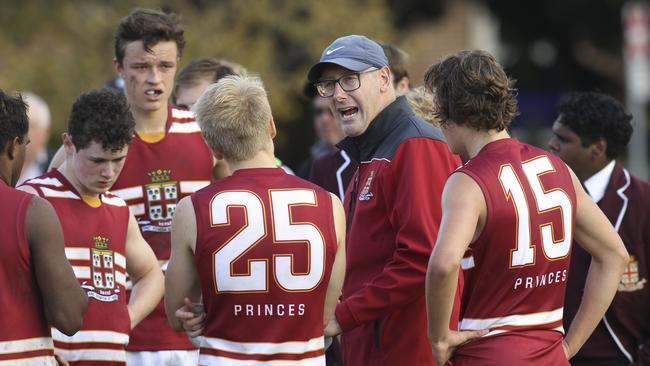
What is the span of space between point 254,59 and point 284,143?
11.9 ft

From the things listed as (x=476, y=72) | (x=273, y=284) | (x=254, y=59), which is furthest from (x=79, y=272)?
(x=254, y=59)

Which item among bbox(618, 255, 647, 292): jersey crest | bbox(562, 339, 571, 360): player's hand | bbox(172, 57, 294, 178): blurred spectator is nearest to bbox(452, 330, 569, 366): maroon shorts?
bbox(562, 339, 571, 360): player's hand

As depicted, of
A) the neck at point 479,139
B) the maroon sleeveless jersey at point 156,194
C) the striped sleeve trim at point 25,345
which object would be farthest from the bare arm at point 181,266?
the maroon sleeveless jersey at point 156,194

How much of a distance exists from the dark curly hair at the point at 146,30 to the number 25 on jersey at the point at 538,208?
2.67 metres

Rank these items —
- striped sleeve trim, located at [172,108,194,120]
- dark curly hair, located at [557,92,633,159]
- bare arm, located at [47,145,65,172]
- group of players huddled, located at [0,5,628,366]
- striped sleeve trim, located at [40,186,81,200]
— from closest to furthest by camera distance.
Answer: group of players huddled, located at [0,5,628,366], striped sleeve trim, located at [40,186,81,200], bare arm, located at [47,145,65,172], dark curly hair, located at [557,92,633,159], striped sleeve trim, located at [172,108,194,120]

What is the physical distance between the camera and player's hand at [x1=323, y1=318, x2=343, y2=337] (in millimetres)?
5027

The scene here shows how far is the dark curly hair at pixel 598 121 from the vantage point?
6387 millimetres

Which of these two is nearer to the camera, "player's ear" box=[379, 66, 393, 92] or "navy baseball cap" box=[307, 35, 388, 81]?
"navy baseball cap" box=[307, 35, 388, 81]

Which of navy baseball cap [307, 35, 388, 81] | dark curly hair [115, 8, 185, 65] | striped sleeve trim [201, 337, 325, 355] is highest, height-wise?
dark curly hair [115, 8, 185, 65]

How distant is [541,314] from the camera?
4.70 metres

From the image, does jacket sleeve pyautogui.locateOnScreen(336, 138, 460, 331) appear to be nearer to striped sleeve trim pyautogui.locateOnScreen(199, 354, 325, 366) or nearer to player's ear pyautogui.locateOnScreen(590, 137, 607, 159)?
striped sleeve trim pyautogui.locateOnScreen(199, 354, 325, 366)

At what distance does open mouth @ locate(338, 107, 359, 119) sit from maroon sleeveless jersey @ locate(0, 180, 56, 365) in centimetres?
163

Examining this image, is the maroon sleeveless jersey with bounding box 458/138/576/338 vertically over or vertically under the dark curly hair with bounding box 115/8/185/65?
under

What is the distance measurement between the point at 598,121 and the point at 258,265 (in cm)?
264
